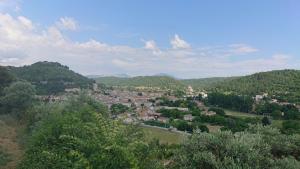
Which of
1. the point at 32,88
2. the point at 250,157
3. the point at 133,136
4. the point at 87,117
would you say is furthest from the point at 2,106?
the point at 250,157

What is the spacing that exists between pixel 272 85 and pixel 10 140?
9631cm

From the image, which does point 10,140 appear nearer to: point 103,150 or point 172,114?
point 103,150

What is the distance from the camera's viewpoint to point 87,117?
20594 mm

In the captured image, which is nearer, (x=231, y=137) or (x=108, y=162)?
(x=108, y=162)

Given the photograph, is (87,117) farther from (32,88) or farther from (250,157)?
(32,88)

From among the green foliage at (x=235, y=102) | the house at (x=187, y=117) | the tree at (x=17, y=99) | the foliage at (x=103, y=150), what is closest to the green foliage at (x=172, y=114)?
the house at (x=187, y=117)

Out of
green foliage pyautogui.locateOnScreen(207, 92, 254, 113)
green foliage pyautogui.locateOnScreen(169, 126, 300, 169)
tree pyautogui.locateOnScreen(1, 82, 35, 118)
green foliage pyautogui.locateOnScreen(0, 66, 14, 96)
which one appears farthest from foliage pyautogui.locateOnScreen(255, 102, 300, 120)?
green foliage pyautogui.locateOnScreen(169, 126, 300, 169)

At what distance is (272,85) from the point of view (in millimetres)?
115375

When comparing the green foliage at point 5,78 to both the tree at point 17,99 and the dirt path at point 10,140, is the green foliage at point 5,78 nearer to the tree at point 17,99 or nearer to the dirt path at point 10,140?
the tree at point 17,99

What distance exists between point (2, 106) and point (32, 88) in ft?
13.5

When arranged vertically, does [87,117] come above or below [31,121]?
above

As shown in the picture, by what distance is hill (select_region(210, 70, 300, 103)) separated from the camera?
9944 cm

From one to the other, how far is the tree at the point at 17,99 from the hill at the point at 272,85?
214 feet

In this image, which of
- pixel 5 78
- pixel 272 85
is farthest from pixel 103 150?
pixel 272 85
